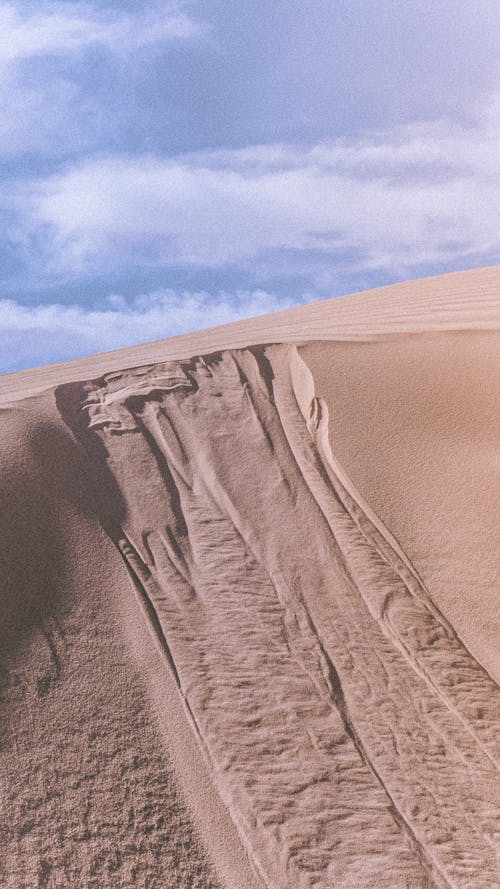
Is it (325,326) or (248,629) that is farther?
(325,326)

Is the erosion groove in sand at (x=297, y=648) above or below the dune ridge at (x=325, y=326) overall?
below

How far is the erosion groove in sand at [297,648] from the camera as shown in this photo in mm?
1811

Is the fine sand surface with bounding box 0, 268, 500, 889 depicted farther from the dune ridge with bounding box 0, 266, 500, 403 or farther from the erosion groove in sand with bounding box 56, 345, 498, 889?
the dune ridge with bounding box 0, 266, 500, 403

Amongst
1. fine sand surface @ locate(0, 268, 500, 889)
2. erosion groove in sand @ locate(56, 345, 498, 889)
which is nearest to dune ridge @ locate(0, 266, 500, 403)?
fine sand surface @ locate(0, 268, 500, 889)

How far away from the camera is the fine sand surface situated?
5.85 ft

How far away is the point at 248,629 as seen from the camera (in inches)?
90.6

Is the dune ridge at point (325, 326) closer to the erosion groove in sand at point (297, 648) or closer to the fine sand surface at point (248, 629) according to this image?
the fine sand surface at point (248, 629)

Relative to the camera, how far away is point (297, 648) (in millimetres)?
2260

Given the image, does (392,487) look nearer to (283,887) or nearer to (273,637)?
(273,637)

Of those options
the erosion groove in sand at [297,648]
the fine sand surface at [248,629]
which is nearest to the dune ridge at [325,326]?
the fine sand surface at [248,629]

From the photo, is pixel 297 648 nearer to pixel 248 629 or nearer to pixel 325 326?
pixel 248 629

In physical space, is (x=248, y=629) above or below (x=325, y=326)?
below

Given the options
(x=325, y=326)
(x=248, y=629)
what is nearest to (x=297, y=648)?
(x=248, y=629)

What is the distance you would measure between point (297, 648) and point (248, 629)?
0.59ft
